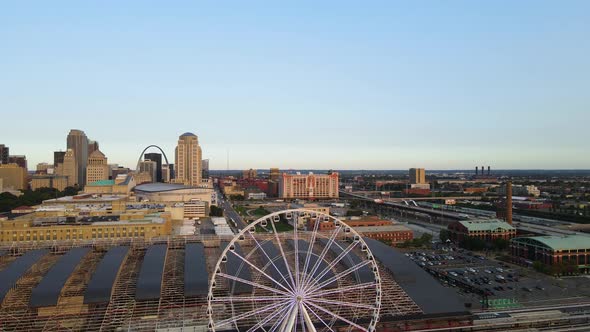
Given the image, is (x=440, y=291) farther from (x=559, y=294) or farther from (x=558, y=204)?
(x=558, y=204)

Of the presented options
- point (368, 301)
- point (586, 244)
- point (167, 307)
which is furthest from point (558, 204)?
point (167, 307)

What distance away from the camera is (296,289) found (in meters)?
17.8

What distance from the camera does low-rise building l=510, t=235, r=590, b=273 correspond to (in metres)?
46.5

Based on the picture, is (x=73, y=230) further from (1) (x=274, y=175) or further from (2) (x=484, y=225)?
(1) (x=274, y=175)

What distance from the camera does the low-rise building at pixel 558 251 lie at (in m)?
46.5

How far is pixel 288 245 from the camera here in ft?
115

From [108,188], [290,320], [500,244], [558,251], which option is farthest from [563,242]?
[108,188]

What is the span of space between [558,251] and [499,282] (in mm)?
10271

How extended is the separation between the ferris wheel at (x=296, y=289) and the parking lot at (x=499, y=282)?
11138mm

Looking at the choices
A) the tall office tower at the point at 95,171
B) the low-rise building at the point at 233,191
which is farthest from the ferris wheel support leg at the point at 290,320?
the tall office tower at the point at 95,171

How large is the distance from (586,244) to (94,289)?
152 feet

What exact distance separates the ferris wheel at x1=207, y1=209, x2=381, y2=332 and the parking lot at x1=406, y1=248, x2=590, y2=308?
11138 mm

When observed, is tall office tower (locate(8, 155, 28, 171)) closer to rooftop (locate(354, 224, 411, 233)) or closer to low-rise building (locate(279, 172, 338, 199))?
low-rise building (locate(279, 172, 338, 199))

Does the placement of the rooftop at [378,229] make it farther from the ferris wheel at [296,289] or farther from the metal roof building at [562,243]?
the ferris wheel at [296,289]
